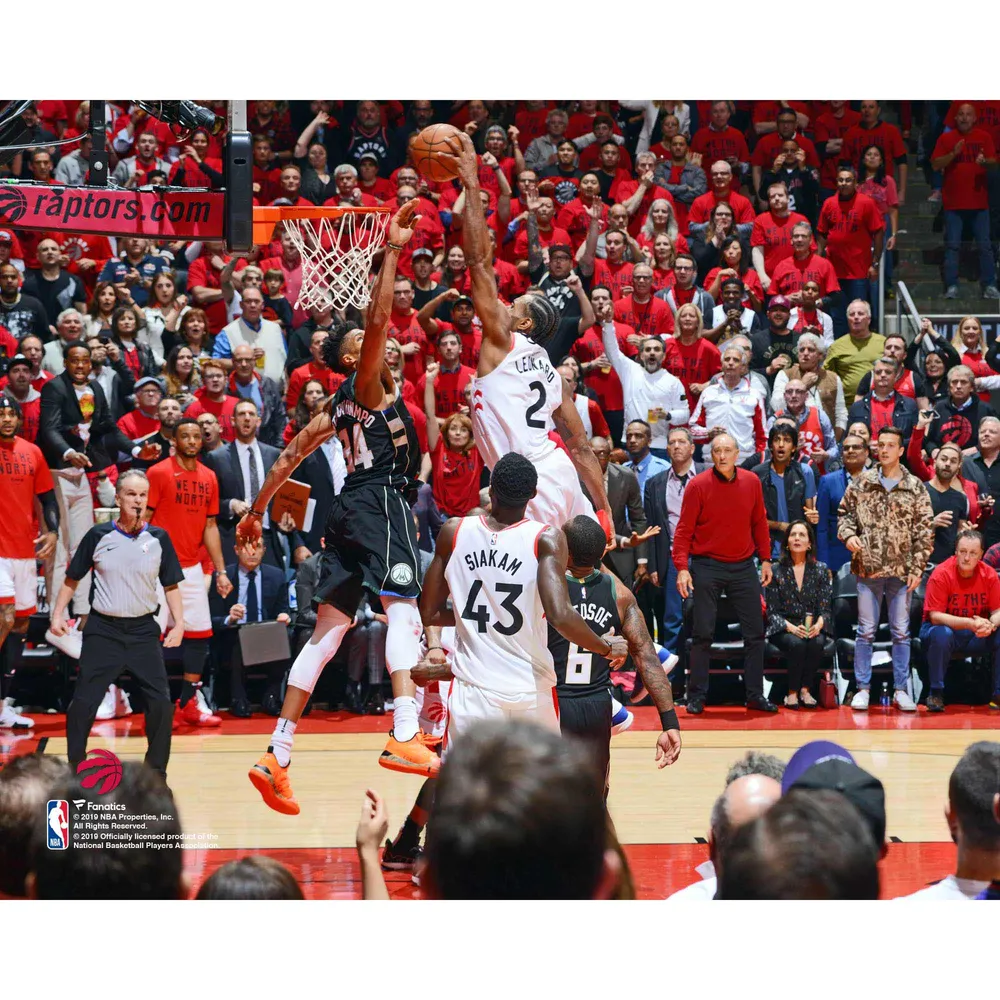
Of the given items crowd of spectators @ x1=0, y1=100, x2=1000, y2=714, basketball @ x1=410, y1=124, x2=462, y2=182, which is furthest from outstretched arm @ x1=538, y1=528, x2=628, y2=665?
crowd of spectators @ x1=0, y1=100, x2=1000, y2=714

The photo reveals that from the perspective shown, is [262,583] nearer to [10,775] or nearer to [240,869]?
[10,775]

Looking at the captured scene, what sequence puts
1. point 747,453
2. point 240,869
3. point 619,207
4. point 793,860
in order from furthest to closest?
point 619,207 → point 747,453 → point 240,869 → point 793,860

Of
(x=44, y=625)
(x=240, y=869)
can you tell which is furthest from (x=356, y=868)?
(x=44, y=625)

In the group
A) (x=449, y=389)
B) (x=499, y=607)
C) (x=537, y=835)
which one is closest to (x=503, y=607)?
(x=499, y=607)

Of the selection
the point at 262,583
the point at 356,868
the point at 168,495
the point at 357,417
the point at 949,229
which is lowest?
the point at 356,868

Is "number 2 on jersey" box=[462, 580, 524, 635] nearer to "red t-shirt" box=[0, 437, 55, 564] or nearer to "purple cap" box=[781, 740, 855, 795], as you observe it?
"purple cap" box=[781, 740, 855, 795]

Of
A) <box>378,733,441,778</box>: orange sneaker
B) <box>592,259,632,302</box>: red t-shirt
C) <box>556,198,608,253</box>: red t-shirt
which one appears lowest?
<box>378,733,441,778</box>: orange sneaker

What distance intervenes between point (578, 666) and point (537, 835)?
3.61 m

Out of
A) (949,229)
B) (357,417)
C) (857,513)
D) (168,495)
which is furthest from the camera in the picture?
(949,229)

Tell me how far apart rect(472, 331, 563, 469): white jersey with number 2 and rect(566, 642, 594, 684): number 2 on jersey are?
45.0 inches

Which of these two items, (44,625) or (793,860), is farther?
(44,625)

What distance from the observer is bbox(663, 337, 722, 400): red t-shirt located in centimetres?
1234

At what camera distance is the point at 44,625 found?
10664 millimetres

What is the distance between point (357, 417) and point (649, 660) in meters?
1.86
